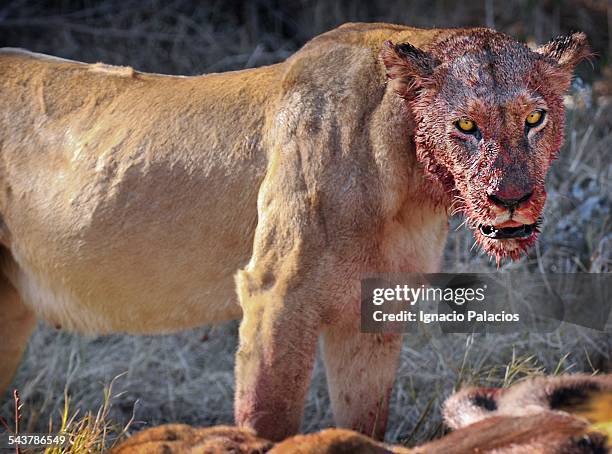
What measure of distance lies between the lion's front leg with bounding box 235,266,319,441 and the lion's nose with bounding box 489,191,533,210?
0.67m

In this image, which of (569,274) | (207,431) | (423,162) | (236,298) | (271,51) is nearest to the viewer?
(207,431)

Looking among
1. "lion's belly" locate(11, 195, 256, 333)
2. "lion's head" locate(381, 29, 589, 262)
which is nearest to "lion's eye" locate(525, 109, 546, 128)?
"lion's head" locate(381, 29, 589, 262)

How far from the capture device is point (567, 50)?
3.31m

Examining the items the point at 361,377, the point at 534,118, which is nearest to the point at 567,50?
the point at 534,118

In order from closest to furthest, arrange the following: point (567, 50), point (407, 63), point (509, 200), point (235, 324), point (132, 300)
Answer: point (509, 200) < point (407, 63) < point (567, 50) < point (132, 300) < point (235, 324)

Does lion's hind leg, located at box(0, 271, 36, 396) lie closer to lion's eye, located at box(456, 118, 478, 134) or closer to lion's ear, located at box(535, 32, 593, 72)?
lion's eye, located at box(456, 118, 478, 134)

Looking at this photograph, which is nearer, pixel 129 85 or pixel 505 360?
pixel 129 85

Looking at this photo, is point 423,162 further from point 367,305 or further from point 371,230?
point 367,305

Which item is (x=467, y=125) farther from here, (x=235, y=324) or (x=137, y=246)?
(x=235, y=324)

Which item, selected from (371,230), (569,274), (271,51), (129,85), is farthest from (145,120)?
(271,51)

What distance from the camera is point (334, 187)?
129 inches

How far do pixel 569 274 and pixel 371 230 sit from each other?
2.33 m

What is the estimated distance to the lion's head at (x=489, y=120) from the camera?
9.98 ft

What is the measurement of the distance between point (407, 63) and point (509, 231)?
0.59 metres
